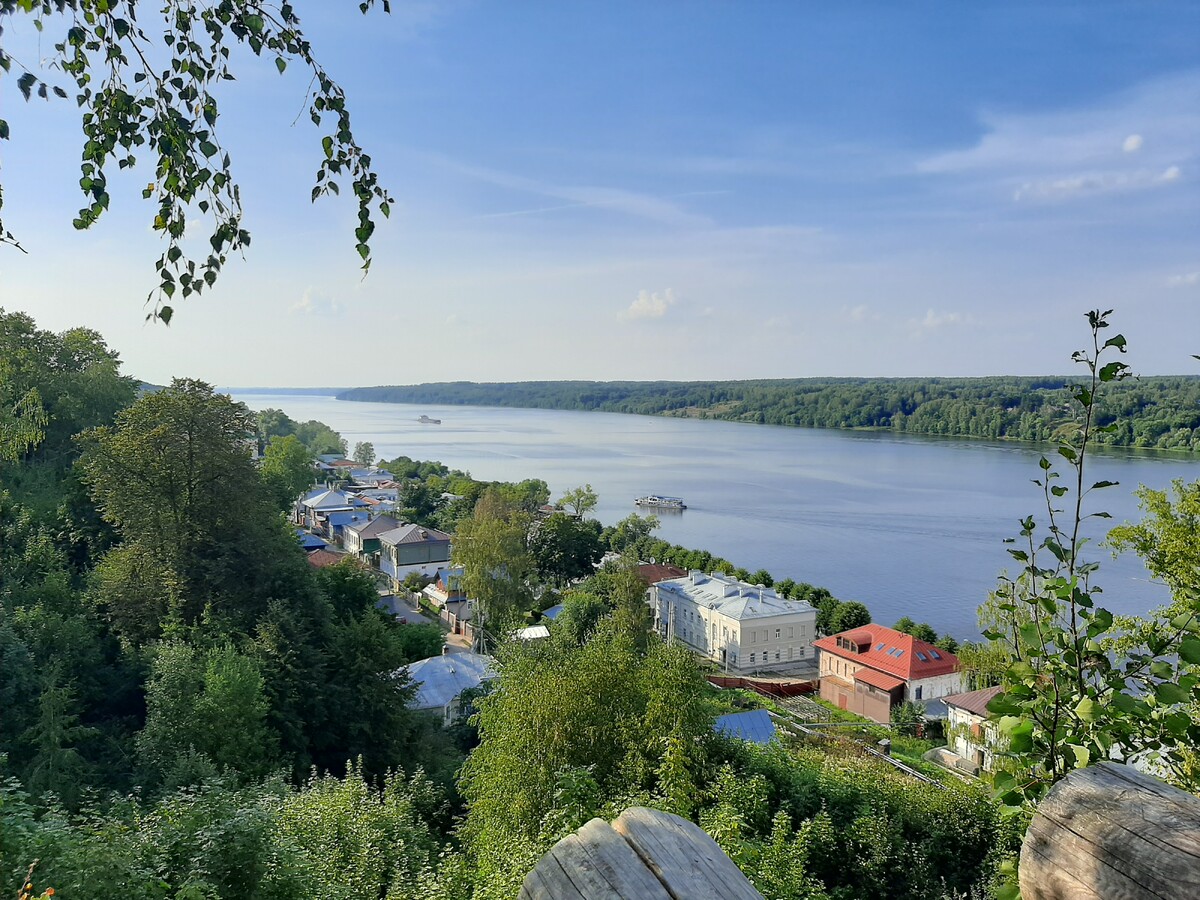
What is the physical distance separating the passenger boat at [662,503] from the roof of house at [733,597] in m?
22.0

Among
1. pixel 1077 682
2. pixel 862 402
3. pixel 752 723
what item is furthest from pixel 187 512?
pixel 862 402

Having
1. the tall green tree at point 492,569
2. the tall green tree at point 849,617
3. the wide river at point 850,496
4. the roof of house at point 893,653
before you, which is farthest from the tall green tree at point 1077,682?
the tall green tree at point 849,617

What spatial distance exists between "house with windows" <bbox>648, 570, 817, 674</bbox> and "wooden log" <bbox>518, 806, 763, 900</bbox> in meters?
25.5

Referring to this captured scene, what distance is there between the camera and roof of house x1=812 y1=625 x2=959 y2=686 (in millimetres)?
21688

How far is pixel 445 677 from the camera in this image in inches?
683

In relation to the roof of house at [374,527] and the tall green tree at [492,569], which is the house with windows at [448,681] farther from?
the roof of house at [374,527]

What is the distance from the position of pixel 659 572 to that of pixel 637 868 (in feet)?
107

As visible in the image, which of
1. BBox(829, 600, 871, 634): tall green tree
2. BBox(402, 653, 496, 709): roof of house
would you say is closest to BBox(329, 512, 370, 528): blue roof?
BBox(402, 653, 496, 709): roof of house

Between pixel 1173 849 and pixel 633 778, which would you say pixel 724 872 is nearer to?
pixel 1173 849

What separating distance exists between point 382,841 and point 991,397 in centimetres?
9489

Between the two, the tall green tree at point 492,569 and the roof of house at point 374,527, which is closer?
the tall green tree at point 492,569

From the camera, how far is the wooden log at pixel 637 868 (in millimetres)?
774

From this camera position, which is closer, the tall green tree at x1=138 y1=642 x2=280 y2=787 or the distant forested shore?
the tall green tree at x1=138 y1=642 x2=280 y2=787

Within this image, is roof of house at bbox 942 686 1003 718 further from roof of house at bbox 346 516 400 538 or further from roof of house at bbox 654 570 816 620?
roof of house at bbox 346 516 400 538
